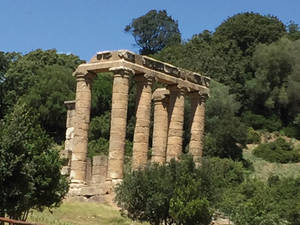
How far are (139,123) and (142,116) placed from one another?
421 millimetres

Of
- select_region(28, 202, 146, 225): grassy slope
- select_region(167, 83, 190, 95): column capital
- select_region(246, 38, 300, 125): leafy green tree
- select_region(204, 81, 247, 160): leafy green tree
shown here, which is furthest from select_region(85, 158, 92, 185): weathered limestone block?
select_region(246, 38, 300, 125): leafy green tree

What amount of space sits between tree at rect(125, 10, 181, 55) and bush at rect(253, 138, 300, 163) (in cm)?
3063

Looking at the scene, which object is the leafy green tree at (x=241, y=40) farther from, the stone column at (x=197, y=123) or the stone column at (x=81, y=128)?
the stone column at (x=81, y=128)

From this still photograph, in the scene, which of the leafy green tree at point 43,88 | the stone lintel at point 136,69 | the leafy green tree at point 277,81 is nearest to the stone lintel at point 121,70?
the stone lintel at point 136,69

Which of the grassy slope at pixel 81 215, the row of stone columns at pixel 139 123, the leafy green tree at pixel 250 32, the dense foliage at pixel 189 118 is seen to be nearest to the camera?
the dense foliage at pixel 189 118

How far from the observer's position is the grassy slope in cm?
2788

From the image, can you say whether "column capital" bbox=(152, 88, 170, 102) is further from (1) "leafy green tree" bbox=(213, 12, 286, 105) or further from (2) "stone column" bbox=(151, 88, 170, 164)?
(1) "leafy green tree" bbox=(213, 12, 286, 105)

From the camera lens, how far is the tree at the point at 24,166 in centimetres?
2004

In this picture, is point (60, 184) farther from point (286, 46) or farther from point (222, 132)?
point (286, 46)

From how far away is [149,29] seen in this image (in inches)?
3708

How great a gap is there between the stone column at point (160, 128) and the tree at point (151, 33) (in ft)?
173

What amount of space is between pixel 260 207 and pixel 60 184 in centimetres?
1046

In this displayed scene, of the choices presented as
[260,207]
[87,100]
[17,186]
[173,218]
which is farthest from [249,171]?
[17,186]

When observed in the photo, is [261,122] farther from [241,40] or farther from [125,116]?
[125,116]
